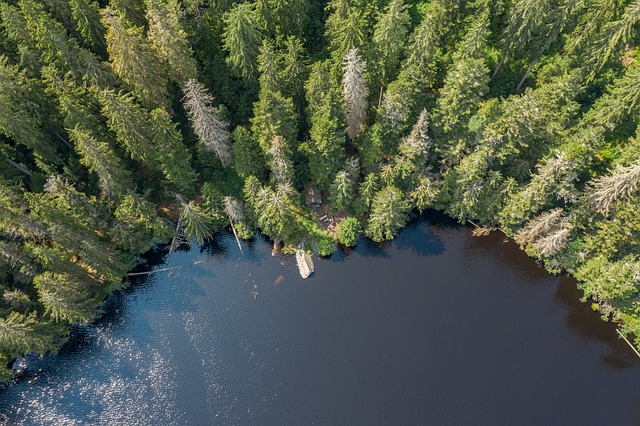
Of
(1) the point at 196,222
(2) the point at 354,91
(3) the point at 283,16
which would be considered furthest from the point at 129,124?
(2) the point at 354,91

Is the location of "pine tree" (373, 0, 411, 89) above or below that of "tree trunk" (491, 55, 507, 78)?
above

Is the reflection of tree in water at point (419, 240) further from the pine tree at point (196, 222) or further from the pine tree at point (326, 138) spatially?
the pine tree at point (196, 222)

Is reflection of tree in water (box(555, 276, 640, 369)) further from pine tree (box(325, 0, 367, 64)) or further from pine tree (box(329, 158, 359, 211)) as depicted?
pine tree (box(325, 0, 367, 64))

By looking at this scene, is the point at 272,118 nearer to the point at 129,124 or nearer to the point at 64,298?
the point at 129,124

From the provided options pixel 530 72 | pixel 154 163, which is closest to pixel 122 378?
pixel 154 163

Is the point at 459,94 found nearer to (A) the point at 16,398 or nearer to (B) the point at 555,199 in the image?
(B) the point at 555,199

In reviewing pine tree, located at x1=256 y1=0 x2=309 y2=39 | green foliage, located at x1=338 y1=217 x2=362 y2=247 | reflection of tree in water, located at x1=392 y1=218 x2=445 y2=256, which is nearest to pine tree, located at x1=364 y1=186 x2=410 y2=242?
green foliage, located at x1=338 y1=217 x2=362 y2=247

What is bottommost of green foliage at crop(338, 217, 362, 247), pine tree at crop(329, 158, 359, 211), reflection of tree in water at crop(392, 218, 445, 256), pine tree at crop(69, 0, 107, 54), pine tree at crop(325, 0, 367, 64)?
reflection of tree in water at crop(392, 218, 445, 256)

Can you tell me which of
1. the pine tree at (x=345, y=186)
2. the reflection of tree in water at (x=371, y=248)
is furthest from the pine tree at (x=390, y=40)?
the reflection of tree in water at (x=371, y=248)
